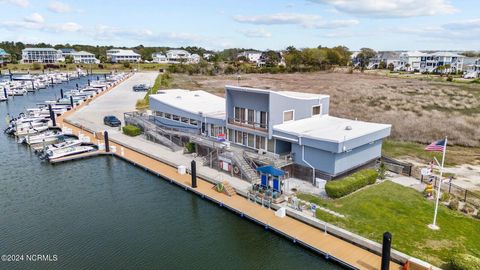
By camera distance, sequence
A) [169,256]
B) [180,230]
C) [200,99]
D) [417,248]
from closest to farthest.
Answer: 1. [417,248]
2. [169,256]
3. [180,230]
4. [200,99]

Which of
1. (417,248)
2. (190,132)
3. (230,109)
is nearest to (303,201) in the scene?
(417,248)

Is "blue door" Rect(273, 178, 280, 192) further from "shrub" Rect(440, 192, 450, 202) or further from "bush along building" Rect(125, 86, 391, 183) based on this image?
"shrub" Rect(440, 192, 450, 202)

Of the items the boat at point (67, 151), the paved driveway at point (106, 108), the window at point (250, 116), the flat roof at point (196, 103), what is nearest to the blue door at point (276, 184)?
the window at point (250, 116)

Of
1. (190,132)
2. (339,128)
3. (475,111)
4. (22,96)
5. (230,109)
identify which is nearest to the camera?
(339,128)

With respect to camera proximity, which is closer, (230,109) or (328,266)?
(328,266)

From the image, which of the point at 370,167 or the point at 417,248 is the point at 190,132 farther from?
the point at 417,248

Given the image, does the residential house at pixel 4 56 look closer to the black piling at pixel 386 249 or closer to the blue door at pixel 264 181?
the blue door at pixel 264 181

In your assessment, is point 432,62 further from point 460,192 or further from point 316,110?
point 460,192

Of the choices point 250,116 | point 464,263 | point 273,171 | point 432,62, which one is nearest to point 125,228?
point 273,171

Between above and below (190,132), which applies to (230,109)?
above
